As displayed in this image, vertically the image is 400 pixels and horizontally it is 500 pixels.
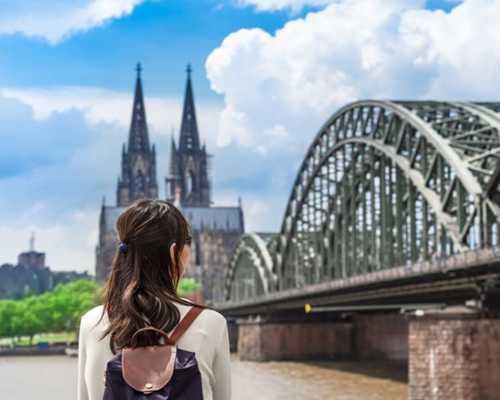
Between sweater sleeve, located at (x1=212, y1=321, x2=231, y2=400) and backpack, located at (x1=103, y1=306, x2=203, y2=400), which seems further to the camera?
sweater sleeve, located at (x1=212, y1=321, x2=231, y2=400)

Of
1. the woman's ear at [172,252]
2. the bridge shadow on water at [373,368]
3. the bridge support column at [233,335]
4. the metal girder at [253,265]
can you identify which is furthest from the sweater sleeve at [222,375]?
the bridge support column at [233,335]

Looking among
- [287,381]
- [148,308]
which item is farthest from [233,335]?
[148,308]

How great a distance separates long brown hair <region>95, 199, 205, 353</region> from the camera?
3779 mm

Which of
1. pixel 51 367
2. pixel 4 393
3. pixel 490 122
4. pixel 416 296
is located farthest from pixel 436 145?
pixel 51 367

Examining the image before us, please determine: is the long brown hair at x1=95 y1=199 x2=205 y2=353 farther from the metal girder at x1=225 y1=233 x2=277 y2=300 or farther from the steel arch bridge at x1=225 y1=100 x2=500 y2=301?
the metal girder at x1=225 y1=233 x2=277 y2=300

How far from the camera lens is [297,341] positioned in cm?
7888

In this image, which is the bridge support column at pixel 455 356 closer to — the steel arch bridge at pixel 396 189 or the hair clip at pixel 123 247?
the steel arch bridge at pixel 396 189

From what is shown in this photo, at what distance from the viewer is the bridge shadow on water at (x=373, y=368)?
5838 centimetres

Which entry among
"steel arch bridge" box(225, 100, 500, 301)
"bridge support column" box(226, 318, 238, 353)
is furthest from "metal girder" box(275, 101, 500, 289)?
"bridge support column" box(226, 318, 238, 353)

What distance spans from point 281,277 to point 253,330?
1016cm

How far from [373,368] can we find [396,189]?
15.3m

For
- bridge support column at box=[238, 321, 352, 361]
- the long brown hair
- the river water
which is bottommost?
the river water

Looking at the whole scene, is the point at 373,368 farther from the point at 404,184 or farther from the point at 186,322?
the point at 186,322

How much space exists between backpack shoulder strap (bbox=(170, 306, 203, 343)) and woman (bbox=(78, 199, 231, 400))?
1cm
